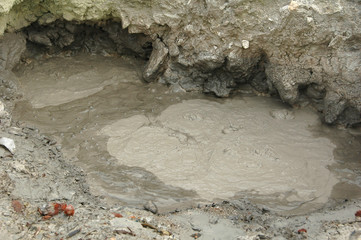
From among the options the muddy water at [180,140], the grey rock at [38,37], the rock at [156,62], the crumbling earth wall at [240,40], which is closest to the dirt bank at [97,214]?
the muddy water at [180,140]

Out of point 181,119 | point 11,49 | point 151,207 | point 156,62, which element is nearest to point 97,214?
point 151,207

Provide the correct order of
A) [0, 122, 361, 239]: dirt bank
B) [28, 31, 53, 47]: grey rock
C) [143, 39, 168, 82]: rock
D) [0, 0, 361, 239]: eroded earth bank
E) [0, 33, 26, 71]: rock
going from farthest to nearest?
[28, 31, 53, 47]: grey rock
[143, 39, 168, 82]: rock
[0, 33, 26, 71]: rock
[0, 0, 361, 239]: eroded earth bank
[0, 122, 361, 239]: dirt bank

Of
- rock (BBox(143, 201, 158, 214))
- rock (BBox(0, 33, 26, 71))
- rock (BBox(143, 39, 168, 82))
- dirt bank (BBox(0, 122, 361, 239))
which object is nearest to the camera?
dirt bank (BBox(0, 122, 361, 239))

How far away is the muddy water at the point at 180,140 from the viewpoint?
4.45 metres

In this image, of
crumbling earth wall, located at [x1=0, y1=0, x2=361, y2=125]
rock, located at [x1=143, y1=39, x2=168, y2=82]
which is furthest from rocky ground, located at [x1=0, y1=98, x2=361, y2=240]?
rock, located at [x1=143, y1=39, x2=168, y2=82]

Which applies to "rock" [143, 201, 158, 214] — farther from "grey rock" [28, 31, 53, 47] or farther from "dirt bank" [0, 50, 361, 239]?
"grey rock" [28, 31, 53, 47]

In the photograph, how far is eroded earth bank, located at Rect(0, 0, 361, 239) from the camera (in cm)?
380

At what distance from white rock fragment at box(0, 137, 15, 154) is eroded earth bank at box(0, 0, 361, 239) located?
8cm

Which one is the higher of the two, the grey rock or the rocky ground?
the grey rock

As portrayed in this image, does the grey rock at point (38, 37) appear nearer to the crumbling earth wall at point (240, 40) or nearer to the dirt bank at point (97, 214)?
the crumbling earth wall at point (240, 40)

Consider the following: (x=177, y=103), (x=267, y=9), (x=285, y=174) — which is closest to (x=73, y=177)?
(x=177, y=103)

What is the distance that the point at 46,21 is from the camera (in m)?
5.96

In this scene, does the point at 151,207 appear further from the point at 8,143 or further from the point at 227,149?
the point at 8,143

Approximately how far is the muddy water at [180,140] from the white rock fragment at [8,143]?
748mm
